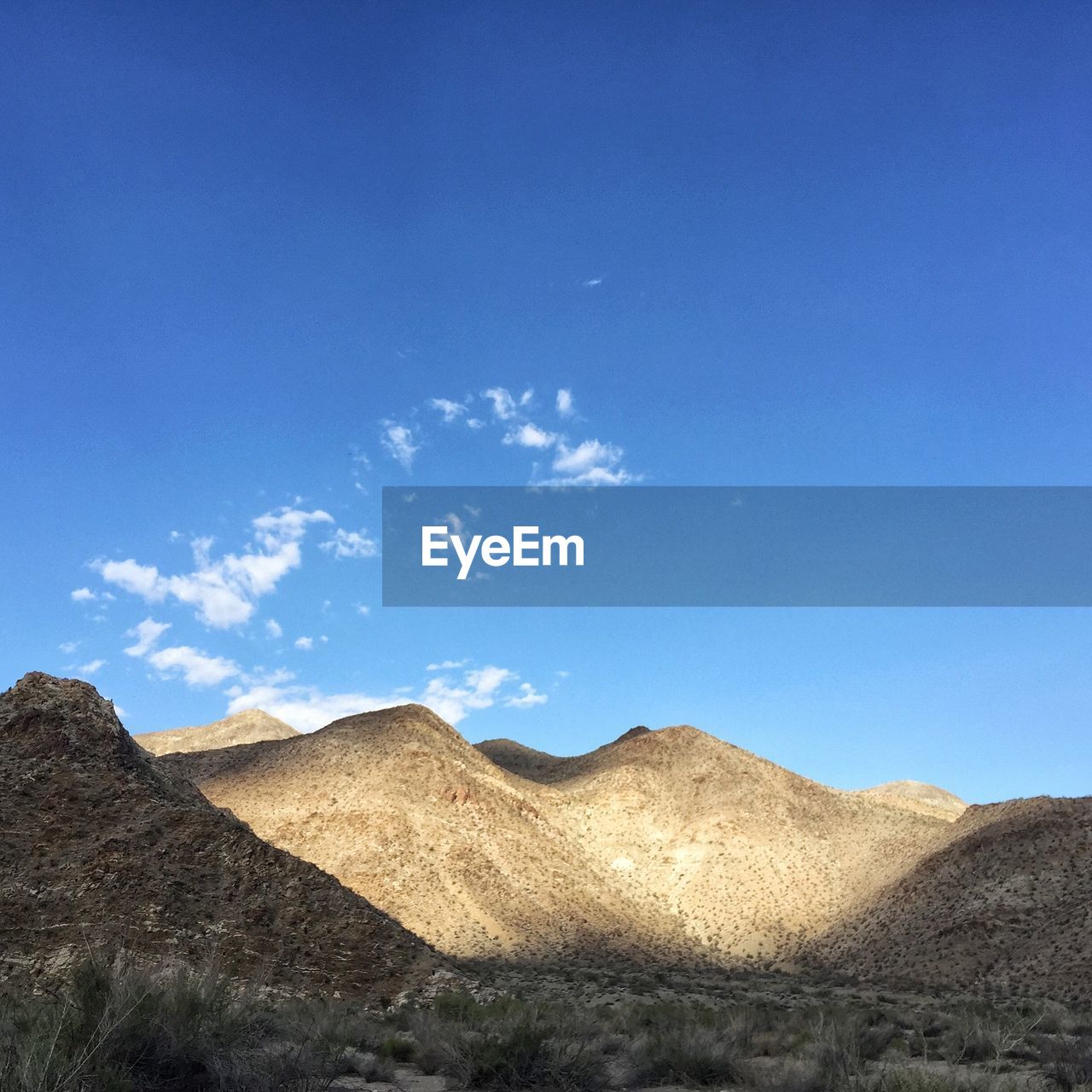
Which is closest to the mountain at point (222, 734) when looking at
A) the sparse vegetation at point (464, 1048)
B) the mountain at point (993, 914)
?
the mountain at point (993, 914)

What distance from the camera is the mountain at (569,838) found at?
53.6 meters

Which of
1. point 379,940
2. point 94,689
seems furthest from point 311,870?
point 94,689

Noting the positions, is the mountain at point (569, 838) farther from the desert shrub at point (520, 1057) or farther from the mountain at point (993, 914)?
the desert shrub at point (520, 1057)

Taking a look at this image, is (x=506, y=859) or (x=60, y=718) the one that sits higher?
(x=60, y=718)

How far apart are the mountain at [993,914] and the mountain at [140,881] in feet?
99.6

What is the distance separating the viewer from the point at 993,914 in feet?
155

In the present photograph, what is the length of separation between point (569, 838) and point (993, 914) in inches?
1175

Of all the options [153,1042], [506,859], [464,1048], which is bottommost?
[506,859]

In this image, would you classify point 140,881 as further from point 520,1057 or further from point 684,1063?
point 684,1063

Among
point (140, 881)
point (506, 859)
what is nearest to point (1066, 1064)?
point (140, 881)

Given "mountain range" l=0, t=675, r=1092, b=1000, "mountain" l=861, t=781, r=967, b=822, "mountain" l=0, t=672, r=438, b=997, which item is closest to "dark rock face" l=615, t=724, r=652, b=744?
"mountain range" l=0, t=675, r=1092, b=1000

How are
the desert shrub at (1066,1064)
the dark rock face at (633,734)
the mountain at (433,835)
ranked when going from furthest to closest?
the dark rock face at (633,734), the mountain at (433,835), the desert shrub at (1066,1064)

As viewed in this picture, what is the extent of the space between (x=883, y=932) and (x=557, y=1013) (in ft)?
144

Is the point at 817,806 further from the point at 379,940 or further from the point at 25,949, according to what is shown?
the point at 25,949
